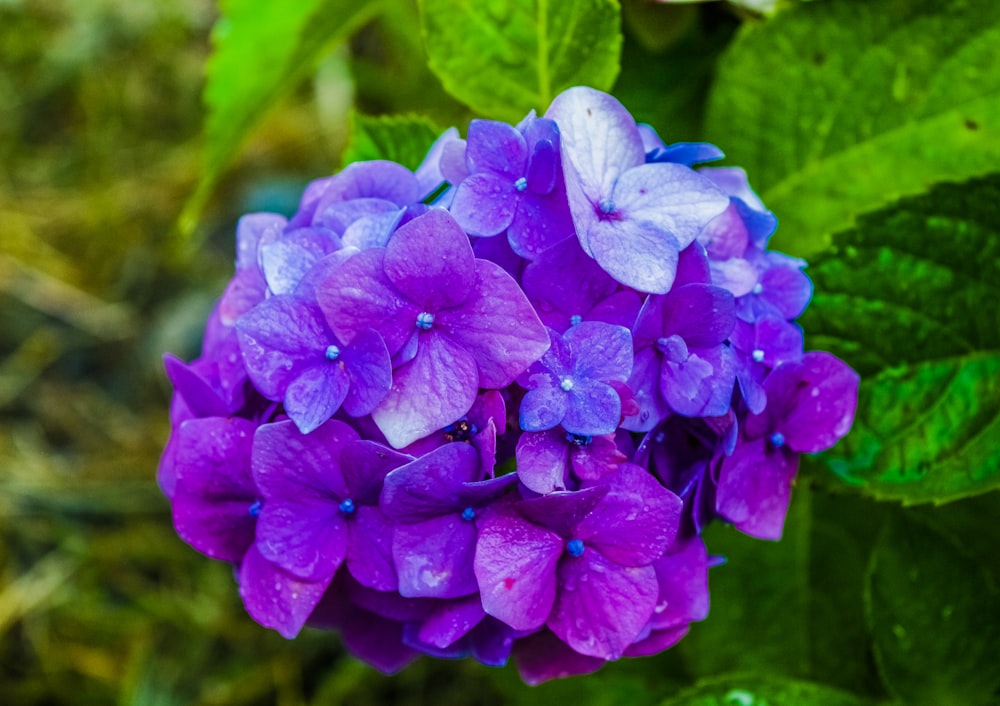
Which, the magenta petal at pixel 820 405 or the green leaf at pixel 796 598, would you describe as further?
the green leaf at pixel 796 598

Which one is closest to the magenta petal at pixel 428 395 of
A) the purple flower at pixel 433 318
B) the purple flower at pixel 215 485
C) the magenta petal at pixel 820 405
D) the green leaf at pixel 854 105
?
the purple flower at pixel 433 318

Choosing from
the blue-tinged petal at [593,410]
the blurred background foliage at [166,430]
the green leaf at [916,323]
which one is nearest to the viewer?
the blue-tinged petal at [593,410]

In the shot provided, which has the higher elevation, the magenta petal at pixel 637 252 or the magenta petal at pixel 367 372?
the magenta petal at pixel 637 252

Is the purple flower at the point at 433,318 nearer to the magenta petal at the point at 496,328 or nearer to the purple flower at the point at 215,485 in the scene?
the magenta petal at the point at 496,328

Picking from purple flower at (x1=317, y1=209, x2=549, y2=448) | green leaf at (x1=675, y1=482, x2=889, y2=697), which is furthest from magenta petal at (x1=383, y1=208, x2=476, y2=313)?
green leaf at (x1=675, y1=482, x2=889, y2=697)

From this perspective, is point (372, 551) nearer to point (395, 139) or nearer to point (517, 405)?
point (517, 405)

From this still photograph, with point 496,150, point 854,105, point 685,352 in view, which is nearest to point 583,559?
Result: point 685,352

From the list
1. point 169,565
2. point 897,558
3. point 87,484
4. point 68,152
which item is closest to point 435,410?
point 897,558
